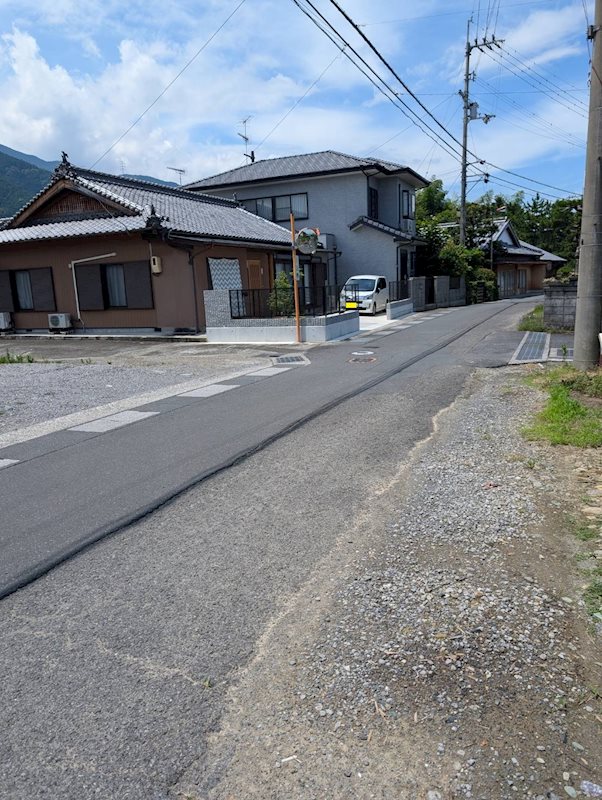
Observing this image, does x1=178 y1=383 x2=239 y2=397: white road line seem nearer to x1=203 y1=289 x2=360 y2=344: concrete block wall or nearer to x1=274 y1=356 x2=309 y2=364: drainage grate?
x1=274 y1=356 x2=309 y2=364: drainage grate

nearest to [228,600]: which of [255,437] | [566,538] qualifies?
[566,538]

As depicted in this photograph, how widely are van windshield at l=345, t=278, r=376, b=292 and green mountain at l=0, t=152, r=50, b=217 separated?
47.7 m

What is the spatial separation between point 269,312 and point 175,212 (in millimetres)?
6230

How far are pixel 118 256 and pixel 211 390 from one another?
1167 cm

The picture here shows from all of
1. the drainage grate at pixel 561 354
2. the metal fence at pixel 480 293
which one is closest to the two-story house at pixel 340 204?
the metal fence at pixel 480 293

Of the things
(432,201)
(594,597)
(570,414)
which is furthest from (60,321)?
(432,201)

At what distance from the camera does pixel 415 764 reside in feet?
7.57

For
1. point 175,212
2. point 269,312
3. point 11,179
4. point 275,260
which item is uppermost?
point 11,179

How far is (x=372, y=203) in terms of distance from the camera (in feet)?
102

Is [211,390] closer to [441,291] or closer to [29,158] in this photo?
[441,291]

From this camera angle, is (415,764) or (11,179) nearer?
(415,764)

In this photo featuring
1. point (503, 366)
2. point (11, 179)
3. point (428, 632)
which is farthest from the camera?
point (11, 179)

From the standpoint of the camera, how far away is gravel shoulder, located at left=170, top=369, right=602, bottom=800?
2.26 m

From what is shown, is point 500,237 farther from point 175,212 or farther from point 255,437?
point 255,437
